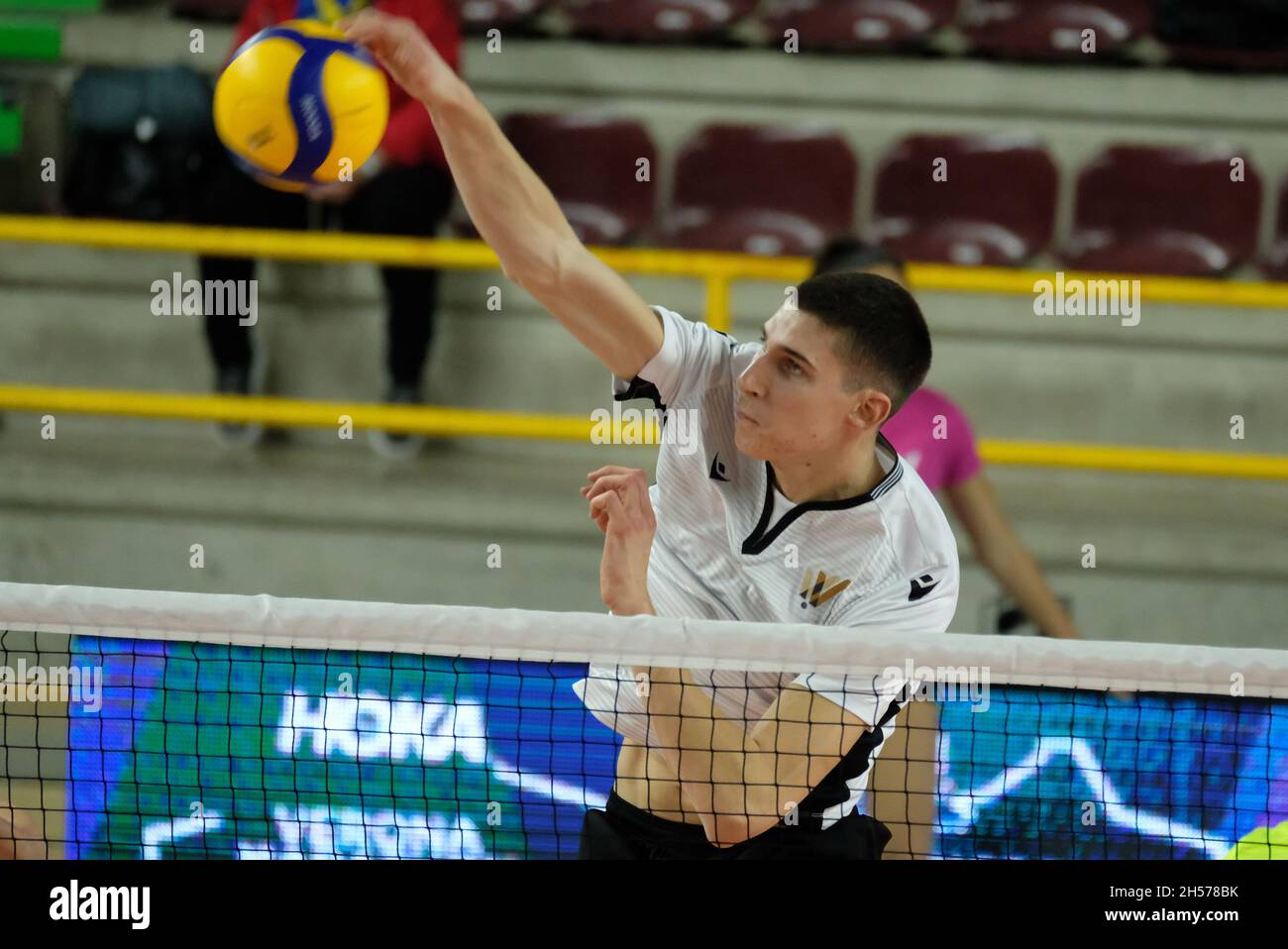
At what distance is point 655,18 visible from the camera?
659 cm

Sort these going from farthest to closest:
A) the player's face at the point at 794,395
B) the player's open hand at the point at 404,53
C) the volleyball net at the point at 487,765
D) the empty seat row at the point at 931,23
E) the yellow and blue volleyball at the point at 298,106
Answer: the empty seat row at the point at 931,23
the volleyball net at the point at 487,765
the yellow and blue volleyball at the point at 298,106
the player's face at the point at 794,395
the player's open hand at the point at 404,53

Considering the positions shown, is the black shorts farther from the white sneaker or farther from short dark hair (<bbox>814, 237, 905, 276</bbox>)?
the white sneaker

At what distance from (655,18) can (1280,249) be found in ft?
9.18

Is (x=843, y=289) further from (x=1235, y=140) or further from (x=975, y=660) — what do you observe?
(x=1235, y=140)

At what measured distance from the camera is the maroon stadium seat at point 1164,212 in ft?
20.1

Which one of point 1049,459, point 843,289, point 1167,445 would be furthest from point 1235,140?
point 843,289

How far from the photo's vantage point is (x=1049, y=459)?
206 inches

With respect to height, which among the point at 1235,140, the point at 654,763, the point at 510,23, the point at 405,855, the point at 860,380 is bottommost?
the point at 405,855

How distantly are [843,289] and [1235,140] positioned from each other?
14.4ft

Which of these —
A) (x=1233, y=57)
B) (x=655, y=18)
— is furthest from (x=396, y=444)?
(x=1233, y=57)

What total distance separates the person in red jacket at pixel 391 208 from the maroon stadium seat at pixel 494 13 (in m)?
0.77

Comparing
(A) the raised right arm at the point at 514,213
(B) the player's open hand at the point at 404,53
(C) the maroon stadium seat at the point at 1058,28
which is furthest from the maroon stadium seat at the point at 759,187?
(B) the player's open hand at the point at 404,53

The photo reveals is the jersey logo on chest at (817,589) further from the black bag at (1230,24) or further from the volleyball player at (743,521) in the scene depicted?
the black bag at (1230,24)

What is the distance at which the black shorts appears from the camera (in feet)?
9.35
